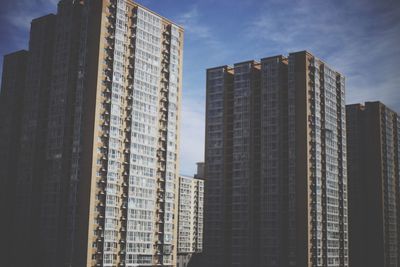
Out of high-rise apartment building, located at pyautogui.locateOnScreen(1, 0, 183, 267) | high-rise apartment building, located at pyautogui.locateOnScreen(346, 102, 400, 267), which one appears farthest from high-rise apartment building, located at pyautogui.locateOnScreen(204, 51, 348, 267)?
high-rise apartment building, located at pyautogui.locateOnScreen(346, 102, 400, 267)

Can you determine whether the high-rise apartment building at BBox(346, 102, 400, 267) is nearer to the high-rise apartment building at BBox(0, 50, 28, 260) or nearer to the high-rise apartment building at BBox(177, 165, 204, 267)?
the high-rise apartment building at BBox(177, 165, 204, 267)

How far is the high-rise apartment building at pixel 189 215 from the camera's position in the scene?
185375mm

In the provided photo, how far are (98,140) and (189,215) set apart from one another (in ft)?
318

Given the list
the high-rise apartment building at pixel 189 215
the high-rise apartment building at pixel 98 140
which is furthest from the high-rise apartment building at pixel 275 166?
the high-rise apartment building at pixel 189 215

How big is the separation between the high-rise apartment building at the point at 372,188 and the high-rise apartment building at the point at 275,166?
81.6ft

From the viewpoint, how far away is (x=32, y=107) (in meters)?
112

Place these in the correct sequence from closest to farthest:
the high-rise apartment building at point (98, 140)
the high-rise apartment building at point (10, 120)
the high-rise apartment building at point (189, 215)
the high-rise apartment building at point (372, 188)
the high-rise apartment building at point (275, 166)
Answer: the high-rise apartment building at point (98, 140) → the high-rise apartment building at point (10, 120) → the high-rise apartment building at point (275, 166) → the high-rise apartment building at point (372, 188) → the high-rise apartment building at point (189, 215)

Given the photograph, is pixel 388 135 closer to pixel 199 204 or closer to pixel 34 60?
pixel 199 204

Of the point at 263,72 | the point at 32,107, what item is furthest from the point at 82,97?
the point at 263,72

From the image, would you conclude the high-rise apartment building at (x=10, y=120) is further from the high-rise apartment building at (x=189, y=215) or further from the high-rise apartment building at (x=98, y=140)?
the high-rise apartment building at (x=189, y=215)

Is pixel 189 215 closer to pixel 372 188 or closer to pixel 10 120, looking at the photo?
pixel 372 188

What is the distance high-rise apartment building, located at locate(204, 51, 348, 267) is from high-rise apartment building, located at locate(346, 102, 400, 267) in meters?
24.9

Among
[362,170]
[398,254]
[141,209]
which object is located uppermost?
[362,170]

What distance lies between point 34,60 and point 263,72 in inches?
2121
